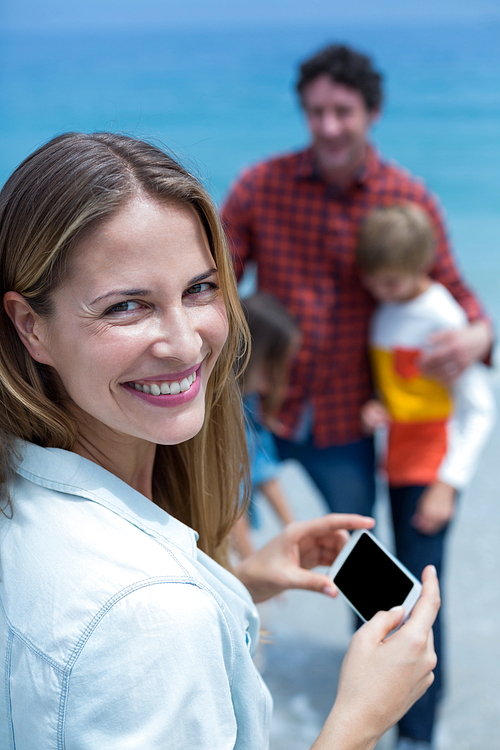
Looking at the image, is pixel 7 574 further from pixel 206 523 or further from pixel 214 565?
pixel 206 523

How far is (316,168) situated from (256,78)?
12035 millimetres

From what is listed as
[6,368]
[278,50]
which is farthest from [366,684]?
[278,50]

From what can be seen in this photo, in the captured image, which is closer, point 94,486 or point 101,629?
point 101,629

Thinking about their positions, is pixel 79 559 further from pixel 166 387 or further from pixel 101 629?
pixel 166 387

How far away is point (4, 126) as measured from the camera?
1195 centimetres

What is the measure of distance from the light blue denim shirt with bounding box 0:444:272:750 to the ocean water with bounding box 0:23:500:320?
27.8 ft

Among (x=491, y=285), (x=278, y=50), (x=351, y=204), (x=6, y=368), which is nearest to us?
(x=6, y=368)

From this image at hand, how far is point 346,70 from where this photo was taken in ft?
7.83

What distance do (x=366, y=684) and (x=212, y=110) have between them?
12649mm

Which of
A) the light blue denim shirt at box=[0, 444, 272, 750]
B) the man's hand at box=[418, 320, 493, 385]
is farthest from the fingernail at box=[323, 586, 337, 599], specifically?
the man's hand at box=[418, 320, 493, 385]

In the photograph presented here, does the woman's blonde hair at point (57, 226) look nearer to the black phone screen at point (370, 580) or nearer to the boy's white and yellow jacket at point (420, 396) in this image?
the black phone screen at point (370, 580)

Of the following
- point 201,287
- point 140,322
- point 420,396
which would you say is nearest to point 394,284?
point 420,396

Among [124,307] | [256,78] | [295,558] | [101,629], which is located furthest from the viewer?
[256,78]

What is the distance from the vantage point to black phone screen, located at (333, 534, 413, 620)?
1215mm
